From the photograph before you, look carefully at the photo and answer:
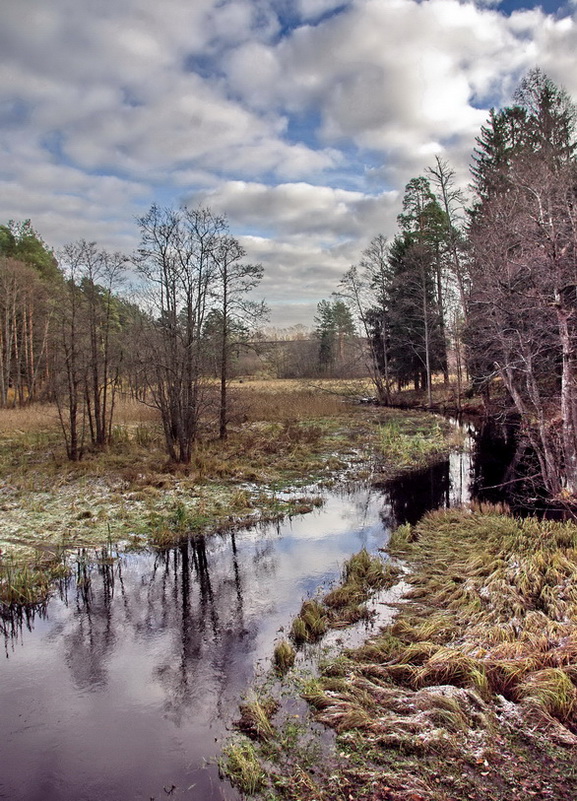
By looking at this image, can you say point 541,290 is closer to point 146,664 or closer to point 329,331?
point 146,664

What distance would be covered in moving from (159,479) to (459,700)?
10.8m

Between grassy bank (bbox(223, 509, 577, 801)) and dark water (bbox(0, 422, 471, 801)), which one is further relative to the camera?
dark water (bbox(0, 422, 471, 801))

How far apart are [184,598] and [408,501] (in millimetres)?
7688

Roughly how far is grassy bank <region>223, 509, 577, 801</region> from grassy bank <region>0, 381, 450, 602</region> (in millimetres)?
5374

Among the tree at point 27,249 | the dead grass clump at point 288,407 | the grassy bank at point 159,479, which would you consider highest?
the tree at point 27,249

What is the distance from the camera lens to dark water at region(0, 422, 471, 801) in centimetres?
454

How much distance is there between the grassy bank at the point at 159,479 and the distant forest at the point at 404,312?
1.34m

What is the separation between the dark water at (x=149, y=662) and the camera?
4543mm

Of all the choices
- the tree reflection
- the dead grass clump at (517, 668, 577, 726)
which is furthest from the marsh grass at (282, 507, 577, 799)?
the tree reflection

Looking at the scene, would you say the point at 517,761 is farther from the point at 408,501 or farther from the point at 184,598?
the point at 408,501

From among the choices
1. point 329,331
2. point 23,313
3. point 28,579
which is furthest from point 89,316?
point 329,331

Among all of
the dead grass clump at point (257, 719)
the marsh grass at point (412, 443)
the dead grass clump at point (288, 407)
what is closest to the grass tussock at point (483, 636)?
the dead grass clump at point (257, 719)

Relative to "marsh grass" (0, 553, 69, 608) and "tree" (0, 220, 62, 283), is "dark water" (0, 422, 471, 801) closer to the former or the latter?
"marsh grass" (0, 553, 69, 608)

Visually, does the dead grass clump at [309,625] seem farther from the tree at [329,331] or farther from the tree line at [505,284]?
the tree at [329,331]
